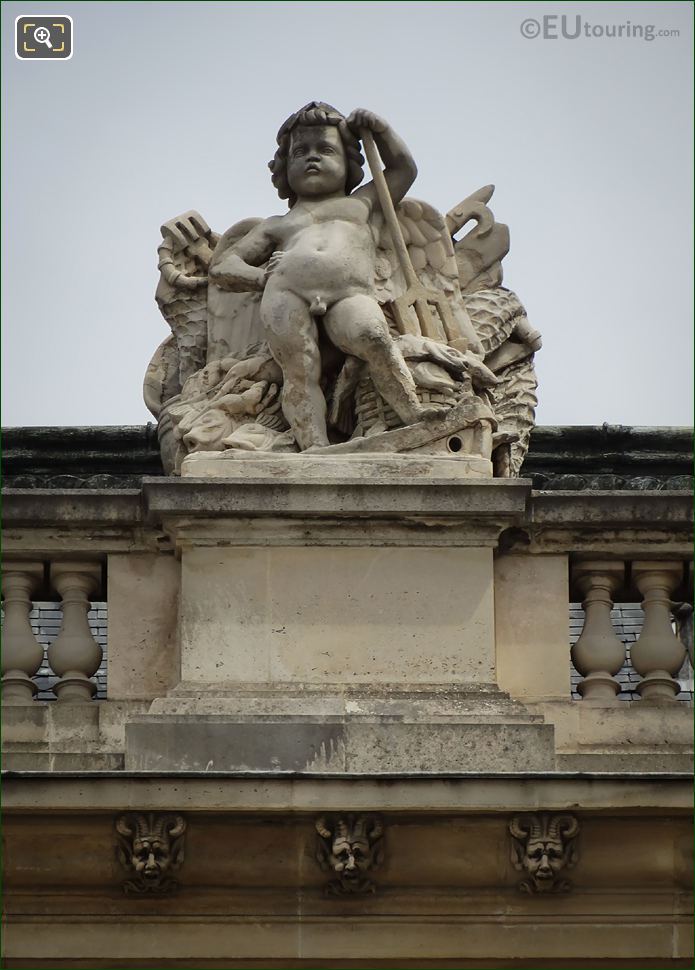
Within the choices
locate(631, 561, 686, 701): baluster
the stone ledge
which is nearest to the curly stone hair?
locate(631, 561, 686, 701): baluster

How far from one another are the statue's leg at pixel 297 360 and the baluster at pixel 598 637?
1.72 m

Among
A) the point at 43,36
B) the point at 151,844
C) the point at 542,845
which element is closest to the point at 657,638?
the point at 542,845

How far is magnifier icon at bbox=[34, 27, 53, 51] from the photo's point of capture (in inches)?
849

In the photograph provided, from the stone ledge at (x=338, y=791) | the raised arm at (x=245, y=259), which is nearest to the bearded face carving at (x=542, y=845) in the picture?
the stone ledge at (x=338, y=791)

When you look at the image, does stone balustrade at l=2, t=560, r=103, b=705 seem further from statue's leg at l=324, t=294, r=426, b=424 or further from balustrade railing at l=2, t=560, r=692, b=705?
statue's leg at l=324, t=294, r=426, b=424

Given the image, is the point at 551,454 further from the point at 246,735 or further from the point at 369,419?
the point at 246,735

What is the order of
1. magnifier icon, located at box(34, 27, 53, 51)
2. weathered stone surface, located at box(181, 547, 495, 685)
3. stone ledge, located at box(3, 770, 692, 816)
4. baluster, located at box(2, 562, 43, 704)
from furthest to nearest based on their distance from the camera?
magnifier icon, located at box(34, 27, 53, 51), baluster, located at box(2, 562, 43, 704), weathered stone surface, located at box(181, 547, 495, 685), stone ledge, located at box(3, 770, 692, 816)

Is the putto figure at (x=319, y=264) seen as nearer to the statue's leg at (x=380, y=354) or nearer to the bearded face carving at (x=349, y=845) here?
the statue's leg at (x=380, y=354)

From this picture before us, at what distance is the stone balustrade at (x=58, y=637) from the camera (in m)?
19.4

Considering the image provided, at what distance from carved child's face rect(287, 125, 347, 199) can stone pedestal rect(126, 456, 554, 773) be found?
6.40 feet

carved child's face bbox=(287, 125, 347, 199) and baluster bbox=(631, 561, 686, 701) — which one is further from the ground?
carved child's face bbox=(287, 125, 347, 199)

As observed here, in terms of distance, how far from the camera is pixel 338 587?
63.4 feet

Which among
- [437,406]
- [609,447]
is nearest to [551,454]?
[609,447]

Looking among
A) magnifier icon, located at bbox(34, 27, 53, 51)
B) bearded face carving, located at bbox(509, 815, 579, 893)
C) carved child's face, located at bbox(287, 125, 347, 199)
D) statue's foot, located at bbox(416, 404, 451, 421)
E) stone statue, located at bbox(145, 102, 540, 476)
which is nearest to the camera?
bearded face carving, located at bbox(509, 815, 579, 893)
